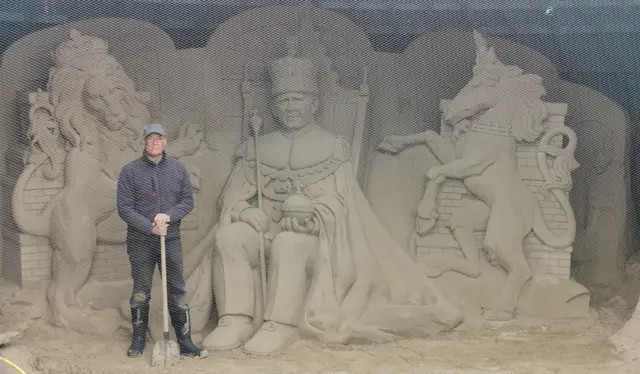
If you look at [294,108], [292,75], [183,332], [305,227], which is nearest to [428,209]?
[305,227]

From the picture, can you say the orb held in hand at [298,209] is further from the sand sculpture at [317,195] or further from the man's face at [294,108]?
the man's face at [294,108]

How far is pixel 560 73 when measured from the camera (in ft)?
18.7

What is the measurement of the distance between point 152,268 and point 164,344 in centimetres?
45

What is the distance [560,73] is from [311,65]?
5.83ft

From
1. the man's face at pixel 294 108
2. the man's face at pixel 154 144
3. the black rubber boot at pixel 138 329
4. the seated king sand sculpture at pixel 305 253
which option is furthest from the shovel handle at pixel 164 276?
the man's face at pixel 294 108

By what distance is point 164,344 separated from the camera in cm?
466

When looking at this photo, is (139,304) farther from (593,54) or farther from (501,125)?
(593,54)

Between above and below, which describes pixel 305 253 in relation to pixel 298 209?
below

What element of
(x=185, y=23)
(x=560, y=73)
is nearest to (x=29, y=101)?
(x=185, y=23)

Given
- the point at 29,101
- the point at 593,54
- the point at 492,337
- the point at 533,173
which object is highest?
the point at 593,54

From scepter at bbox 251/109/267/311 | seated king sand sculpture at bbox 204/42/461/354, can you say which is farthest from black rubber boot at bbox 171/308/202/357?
scepter at bbox 251/109/267/311

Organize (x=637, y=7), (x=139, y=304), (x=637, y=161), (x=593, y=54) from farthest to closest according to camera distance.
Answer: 1. (x=637, y=161)
2. (x=593, y=54)
3. (x=637, y=7)
4. (x=139, y=304)

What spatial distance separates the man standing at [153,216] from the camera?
180 inches

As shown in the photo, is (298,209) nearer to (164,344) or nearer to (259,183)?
(259,183)
